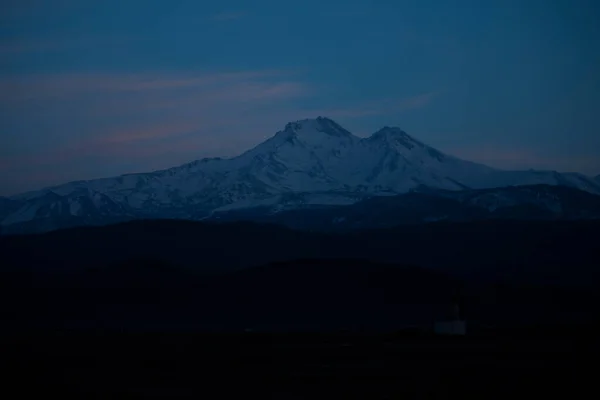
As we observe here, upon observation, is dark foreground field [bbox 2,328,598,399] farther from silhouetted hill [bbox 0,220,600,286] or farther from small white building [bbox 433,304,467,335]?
silhouetted hill [bbox 0,220,600,286]

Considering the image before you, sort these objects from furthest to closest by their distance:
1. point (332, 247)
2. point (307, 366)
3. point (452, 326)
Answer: point (332, 247), point (452, 326), point (307, 366)

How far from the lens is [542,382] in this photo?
23.6m

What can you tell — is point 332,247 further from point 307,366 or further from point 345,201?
point 345,201

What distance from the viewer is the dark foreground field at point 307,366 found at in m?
23.2

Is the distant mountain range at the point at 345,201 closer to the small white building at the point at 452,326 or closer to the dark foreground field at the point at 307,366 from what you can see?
the small white building at the point at 452,326

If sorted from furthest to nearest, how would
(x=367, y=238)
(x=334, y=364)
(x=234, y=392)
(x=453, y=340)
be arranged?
(x=367, y=238), (x=453, y=340), (x=334, y=364), (x=234, y=392)

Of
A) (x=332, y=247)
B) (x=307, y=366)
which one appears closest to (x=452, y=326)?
(x=307, y=366)

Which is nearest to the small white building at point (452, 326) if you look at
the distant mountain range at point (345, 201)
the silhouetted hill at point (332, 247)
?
the silhouetted hill at point (332, 247)

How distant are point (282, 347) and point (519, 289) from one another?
3263cm

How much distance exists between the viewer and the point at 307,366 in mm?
29047

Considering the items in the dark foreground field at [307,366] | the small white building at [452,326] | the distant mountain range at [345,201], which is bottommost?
the small white building at [452,326]

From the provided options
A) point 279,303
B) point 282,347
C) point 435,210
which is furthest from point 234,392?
point 435,210

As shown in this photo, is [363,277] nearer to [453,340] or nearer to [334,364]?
[453,340]

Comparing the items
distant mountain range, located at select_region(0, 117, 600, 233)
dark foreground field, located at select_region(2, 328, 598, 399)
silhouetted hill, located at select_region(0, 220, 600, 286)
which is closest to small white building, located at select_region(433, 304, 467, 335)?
dark foreground field, located at select_region(2, 328, 598, 399)
